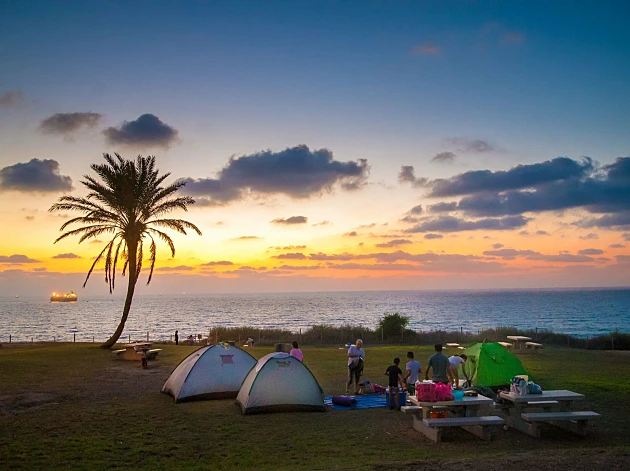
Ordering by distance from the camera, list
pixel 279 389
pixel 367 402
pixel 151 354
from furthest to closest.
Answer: pixel 151 354
pixel 367 402
pixel 279 389

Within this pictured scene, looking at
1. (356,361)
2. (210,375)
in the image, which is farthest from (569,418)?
(210,375)

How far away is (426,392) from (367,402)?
4640 millimetres

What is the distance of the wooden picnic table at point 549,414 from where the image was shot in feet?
40.3

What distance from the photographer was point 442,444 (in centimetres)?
1199

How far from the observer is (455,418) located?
12430mm

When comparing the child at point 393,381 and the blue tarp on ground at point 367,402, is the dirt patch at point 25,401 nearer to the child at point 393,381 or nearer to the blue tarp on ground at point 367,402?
the blue tarp on ground at point 367,402

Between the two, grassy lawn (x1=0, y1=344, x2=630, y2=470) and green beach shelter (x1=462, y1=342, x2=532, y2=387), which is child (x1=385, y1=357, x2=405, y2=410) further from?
green beach shelter (x1=462, y1=342, x2=532, y2=387)

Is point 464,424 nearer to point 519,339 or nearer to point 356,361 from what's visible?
point 356,361

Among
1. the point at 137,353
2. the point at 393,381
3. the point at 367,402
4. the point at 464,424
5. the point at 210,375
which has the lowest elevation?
the point at 367,402

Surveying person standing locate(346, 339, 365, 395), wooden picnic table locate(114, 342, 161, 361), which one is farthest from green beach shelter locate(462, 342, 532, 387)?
wooden picnic table locate(114, 342, 161, 361)

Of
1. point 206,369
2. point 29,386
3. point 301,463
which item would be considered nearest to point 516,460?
point 301,463

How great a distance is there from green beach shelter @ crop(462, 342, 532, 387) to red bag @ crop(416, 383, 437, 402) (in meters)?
6.14

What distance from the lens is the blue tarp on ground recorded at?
1616cm

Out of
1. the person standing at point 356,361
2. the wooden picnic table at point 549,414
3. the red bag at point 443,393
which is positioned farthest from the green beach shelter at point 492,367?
the red bag at point 443,393
